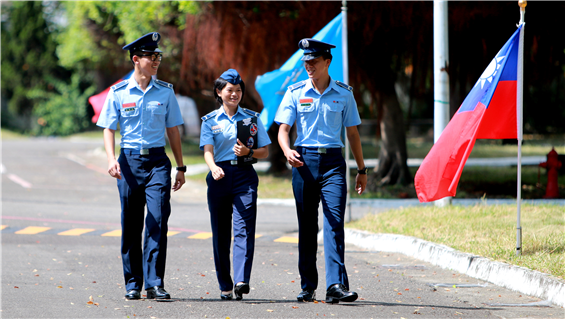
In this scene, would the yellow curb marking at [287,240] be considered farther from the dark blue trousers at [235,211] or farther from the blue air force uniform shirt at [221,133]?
the blue air force uniform shirt at [221,133]

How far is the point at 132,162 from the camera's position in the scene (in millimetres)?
5539

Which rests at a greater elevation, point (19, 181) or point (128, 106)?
point (128, 106)

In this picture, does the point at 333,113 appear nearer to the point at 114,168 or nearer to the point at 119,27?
the point at 114,168

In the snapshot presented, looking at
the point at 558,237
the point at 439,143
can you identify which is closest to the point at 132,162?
the point at 439,143

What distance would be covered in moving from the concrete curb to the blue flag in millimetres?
2629

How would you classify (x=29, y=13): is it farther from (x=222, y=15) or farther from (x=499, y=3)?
(x=499, y=3)

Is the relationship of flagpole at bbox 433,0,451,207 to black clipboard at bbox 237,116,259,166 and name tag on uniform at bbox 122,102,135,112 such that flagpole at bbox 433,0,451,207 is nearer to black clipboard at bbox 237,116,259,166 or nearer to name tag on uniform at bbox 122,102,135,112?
black clipboard at bbox 237,116,259,166

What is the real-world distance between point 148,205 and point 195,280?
1.26 metres

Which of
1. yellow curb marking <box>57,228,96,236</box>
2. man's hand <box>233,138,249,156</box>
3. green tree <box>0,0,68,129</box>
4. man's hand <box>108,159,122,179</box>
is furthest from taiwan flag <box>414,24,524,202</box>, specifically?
green tree <box>0,0,68,129</box>

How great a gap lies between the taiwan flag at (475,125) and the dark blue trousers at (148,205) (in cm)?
245

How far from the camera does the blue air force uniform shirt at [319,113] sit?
5508mm

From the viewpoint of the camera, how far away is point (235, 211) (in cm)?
558

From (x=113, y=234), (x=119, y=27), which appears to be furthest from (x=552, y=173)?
(x=119, y=27)

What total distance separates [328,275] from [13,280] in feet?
10.1
